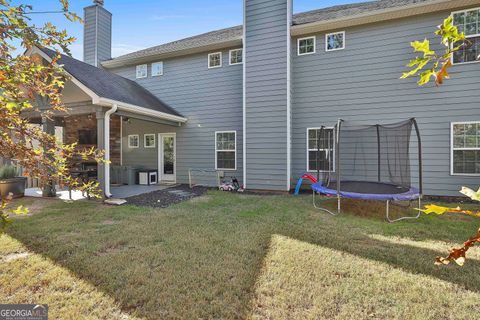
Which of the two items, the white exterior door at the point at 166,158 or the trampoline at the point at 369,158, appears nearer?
the trampoline at the point at 369,158

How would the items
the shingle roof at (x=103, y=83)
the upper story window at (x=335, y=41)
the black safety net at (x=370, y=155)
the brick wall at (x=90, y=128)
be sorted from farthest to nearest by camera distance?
the brick wall at (x=90, y=128) < the upper story window at (x=335, y=41) < the shingle roof at (x=103, y=83) < the black safety net at (x=370, y=155)

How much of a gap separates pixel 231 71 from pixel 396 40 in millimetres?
5111

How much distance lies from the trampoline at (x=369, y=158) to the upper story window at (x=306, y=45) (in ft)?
8.59

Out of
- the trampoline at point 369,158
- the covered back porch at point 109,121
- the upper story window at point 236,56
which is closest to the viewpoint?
the trampoline at point 369,158

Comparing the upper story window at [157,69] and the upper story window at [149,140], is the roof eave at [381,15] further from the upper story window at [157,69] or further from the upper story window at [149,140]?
the upper story window at [149,140]

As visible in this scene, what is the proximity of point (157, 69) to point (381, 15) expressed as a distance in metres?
8.03

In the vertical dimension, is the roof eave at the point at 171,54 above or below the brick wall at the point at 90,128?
above

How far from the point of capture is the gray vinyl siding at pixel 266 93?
25.8 ft

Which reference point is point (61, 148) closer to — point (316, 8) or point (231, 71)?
point (231, 71)

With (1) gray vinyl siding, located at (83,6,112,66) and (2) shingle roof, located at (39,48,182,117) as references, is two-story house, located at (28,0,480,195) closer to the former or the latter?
(2) shingle roof, located at (39,48,182,117)

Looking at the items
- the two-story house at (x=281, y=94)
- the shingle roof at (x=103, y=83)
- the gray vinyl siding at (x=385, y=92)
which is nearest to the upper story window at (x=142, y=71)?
the two-story house at (x=281, y=94)

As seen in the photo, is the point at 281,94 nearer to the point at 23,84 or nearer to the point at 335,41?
the point at 335,41

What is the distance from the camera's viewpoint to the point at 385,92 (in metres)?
7.23

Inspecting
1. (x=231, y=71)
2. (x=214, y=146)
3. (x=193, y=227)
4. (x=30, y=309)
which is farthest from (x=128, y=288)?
(x=231, y=71)
